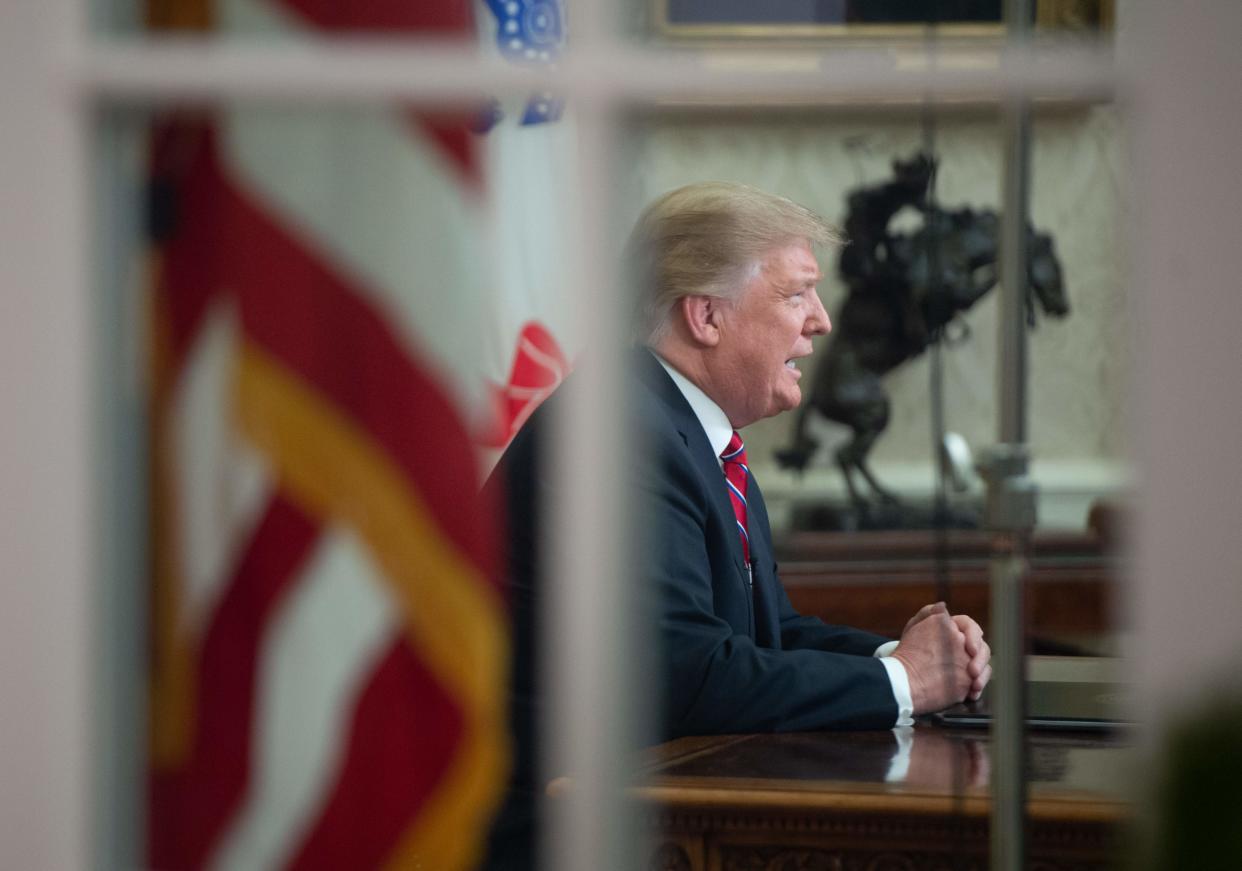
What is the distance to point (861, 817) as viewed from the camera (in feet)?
4.84

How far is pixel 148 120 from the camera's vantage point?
1.06 meters

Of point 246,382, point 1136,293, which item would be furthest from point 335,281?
point 1136,293

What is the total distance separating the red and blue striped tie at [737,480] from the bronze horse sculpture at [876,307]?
1.67 meters

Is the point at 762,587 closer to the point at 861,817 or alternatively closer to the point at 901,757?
the point at 901,757

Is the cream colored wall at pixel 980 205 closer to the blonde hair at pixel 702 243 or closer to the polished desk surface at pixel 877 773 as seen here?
the blonde hair at pixel 702 243

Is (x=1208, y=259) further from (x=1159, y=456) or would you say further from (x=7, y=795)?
(x=7, y=795)

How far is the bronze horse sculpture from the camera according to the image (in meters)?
3.87

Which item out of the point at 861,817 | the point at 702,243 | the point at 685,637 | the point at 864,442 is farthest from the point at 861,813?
the point at 864,442

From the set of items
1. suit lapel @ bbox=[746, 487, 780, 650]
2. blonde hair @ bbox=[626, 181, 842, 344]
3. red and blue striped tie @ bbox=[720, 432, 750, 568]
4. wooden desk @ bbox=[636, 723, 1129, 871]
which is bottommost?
wooden desk @ bbox=[636, 723, 1129, 871]

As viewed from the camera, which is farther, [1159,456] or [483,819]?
[483,819]

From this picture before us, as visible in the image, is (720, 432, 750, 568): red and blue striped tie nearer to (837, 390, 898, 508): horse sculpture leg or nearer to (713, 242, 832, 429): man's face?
(713, 242, 832, 429): man's face

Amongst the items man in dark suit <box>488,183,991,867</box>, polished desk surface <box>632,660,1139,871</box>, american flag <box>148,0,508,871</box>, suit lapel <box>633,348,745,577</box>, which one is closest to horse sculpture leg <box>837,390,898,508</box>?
man in dark suit <box>488,183,991,867</box>

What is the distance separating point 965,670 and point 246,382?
1.16 m

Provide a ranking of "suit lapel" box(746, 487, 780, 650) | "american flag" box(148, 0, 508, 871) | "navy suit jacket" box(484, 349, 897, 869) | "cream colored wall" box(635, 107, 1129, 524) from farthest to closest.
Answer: "cream colored wall" box(635, 107, 1129, 524), "suit lapel" box(746, 487, 780, 650), "navy suit jacket" box(484, 349, 897, 869), "american flag" box(148, 0, 508, 871)
